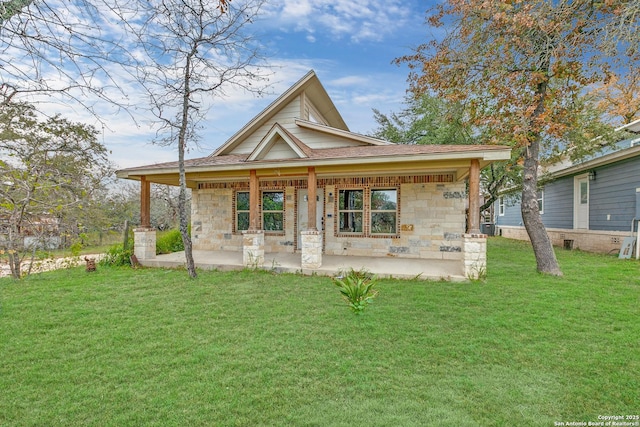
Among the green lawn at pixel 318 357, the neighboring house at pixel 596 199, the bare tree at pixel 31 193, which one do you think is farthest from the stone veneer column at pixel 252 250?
the neighboring house at pixel 596 199

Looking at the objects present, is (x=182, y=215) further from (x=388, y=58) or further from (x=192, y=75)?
(x=388, y=58)

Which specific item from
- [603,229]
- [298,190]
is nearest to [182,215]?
[298,190]

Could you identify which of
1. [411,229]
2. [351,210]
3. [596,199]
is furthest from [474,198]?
[596,199]

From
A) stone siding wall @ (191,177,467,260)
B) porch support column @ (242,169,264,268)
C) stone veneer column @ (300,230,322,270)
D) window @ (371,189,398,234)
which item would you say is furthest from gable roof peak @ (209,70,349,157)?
stone veneer column @ (300,230,322,270)

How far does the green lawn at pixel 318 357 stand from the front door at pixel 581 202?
26.8ft

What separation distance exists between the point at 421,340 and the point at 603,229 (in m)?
11.9

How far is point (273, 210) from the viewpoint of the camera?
35.0 feet

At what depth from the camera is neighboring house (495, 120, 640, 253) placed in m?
10.1

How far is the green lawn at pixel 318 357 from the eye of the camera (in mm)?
2469

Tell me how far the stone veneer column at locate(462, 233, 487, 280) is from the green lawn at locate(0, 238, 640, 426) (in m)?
0.55

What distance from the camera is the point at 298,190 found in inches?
407

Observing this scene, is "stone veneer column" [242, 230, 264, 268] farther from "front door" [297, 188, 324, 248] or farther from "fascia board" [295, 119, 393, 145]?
"fascia board" [295, 119, 393, 145]

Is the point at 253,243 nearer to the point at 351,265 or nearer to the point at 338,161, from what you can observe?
the point at 351,265

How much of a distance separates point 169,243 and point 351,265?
6881 mm
